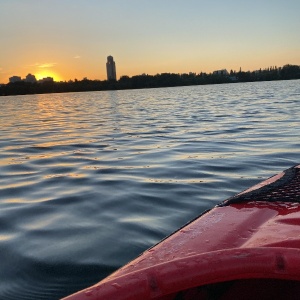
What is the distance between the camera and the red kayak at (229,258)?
1.37 metres

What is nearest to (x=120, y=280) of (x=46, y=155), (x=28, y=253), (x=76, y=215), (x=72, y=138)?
(x=28, y=253)

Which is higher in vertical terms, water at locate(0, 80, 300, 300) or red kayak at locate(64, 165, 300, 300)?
red kayak at locate(64, 165, 300, 300)

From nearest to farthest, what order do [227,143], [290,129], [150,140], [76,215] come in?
[76,215]
[227,143]
[150,140]
[290,129]

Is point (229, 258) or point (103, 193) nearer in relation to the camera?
point (229, 258)

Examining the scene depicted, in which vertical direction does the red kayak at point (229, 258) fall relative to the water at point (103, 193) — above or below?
above

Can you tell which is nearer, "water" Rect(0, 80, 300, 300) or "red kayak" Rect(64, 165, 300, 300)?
"red kayak" Rect(64, 165, 300, 300)

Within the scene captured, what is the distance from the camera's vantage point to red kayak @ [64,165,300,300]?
53.9 inches

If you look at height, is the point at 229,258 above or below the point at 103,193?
above

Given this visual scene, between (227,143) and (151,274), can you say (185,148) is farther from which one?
(151,274)

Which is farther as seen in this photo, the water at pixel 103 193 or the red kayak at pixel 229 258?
the water at pixel 103 193

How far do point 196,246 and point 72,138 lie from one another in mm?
9838

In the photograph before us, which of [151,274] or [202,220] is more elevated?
[151,274]

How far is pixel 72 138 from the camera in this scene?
11750mm

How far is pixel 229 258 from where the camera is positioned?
1.45m
